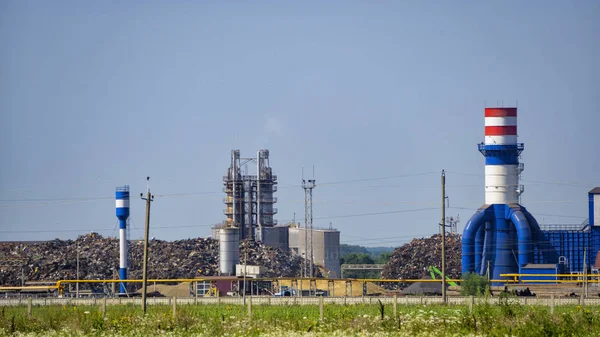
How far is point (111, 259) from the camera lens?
7919cm

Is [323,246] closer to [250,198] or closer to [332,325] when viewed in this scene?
[250,198]

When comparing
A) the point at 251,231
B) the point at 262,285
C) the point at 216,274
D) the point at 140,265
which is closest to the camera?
the point at 262,285

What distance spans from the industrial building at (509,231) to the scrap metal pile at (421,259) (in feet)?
33.0

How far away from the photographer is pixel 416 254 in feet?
281

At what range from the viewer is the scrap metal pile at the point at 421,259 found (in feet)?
269

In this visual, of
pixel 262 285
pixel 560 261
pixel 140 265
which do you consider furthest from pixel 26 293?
pixel 560 261

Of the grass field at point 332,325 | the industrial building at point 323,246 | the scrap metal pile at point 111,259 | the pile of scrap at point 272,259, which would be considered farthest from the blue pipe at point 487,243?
the grass field at point 332,325

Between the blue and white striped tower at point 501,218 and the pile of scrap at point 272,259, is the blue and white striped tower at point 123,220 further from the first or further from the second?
the blue and white striped tower at point 501,218

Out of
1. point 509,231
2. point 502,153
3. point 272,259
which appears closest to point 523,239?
point 509,231

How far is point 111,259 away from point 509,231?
31.7 meters

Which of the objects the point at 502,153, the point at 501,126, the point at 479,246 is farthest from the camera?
the point at 479,246

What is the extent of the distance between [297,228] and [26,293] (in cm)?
3973

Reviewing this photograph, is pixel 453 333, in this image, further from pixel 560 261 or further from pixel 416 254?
pixel 416 254

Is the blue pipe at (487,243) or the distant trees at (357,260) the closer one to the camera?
the blue pipe at (487,243)
